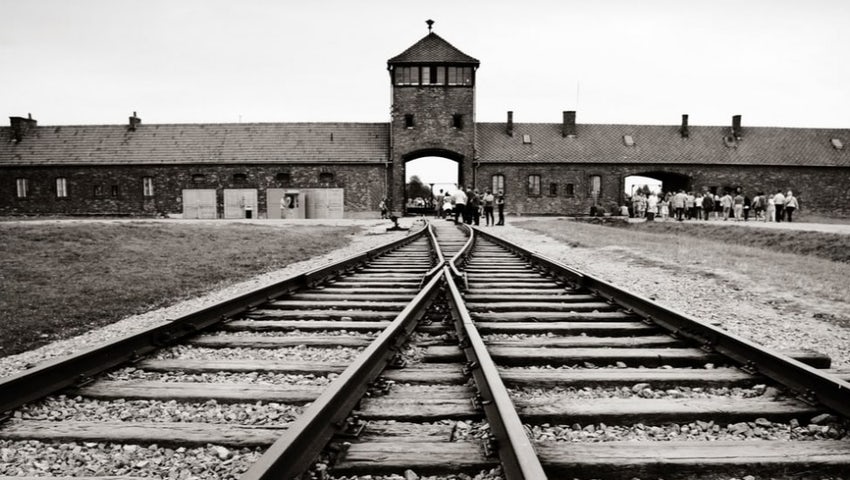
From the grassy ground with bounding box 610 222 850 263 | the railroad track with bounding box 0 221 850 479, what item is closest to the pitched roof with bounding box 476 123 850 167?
the grassy ground with bounding box 610 222 850 263

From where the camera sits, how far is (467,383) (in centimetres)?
309

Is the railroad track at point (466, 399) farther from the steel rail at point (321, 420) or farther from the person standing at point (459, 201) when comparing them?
the person standing at point (459, 201)

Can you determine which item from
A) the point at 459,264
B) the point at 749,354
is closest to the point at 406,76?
the point at 459,264

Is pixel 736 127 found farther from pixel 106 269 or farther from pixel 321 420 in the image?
pixel 321 420

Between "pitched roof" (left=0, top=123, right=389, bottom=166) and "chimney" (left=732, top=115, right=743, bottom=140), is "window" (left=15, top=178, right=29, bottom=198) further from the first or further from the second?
"chimney" (left=732, top=115, right=743, bottom=140)

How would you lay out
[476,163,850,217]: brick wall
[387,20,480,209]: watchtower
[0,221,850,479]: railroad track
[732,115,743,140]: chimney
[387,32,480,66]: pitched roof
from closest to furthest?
[0,221,850,479]: railroad track, [387,32,480,66]: pitched roof, [387,20,480,209]: watchtower, [476,163,850,217]: brick wall, [732,115,743,140]: chimney

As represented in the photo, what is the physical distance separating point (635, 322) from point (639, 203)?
3218cm

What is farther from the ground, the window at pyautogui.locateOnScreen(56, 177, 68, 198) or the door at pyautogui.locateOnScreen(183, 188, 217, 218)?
the window at pyautogui.locateOnScreen(56, 177, 68, 198)

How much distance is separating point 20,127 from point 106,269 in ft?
137

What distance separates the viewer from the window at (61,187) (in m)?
39.4

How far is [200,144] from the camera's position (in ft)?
130

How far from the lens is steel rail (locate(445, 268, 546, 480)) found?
186cm

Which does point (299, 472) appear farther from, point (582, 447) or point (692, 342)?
point (692, 342)

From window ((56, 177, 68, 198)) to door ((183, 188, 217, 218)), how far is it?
347 inches
